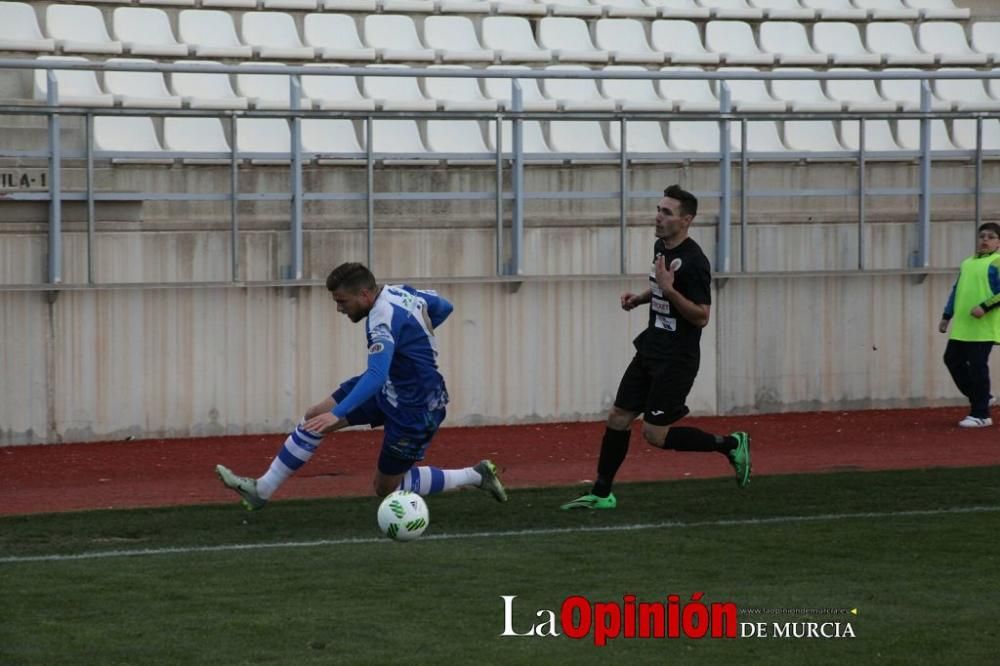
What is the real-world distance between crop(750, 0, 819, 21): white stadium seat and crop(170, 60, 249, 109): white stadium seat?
7.76 meters

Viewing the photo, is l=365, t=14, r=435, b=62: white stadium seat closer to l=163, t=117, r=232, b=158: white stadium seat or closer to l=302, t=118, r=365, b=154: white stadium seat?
l=302, t=118, r=365, b=154: white stadium seat

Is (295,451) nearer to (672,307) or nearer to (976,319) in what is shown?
(672,307)

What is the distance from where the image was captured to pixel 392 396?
989 cm

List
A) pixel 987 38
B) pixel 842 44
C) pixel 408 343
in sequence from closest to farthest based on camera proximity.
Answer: pixel 408 343 < pixel 842 44 < pixel 987 38

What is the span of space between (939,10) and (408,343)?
1540 cm

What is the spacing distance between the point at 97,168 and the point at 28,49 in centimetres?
243

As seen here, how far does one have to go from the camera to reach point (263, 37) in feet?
60.3

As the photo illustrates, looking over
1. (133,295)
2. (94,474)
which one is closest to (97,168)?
(133,295)

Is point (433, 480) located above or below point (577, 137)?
below

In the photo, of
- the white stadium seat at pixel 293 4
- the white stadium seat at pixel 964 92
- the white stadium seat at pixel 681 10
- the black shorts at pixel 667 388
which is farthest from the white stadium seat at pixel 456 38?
the black shorts at pixel 667 388

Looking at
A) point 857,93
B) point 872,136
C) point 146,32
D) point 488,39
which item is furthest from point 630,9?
point 146,32

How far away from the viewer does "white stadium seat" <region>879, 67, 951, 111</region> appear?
20844mm

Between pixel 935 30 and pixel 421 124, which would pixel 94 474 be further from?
pixel 935 30

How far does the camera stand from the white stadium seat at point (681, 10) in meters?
21.2
